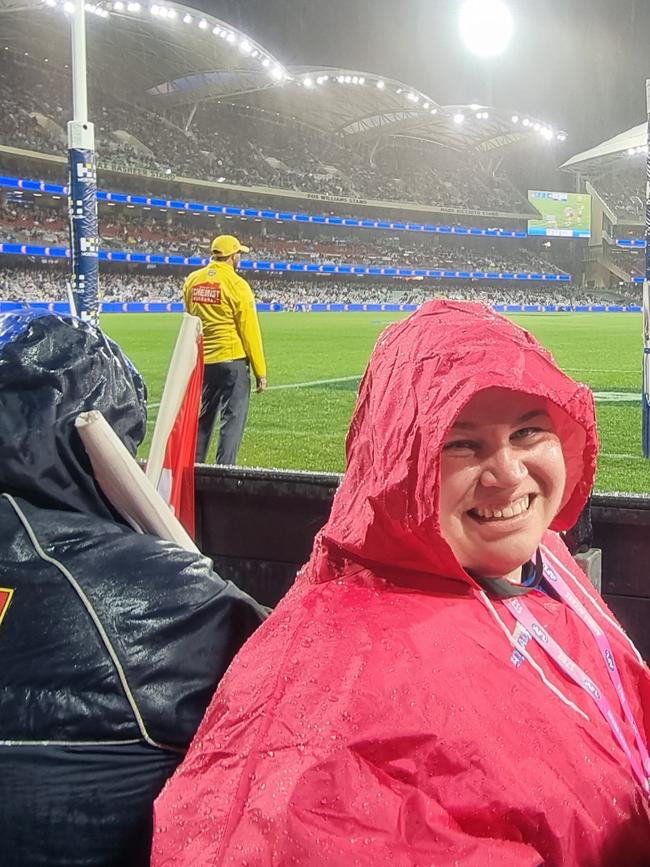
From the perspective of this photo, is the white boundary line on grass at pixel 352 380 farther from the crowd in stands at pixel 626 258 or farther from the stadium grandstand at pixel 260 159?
the crowd in stands at pixel 626 258

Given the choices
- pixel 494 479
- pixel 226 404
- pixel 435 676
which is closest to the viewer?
pixel 435 676

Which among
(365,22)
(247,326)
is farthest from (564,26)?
(247,326)

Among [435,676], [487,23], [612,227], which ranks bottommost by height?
[435,676]

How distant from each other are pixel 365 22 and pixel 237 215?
34.9 ft

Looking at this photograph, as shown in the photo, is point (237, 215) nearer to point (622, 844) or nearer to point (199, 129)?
point (199, 129)

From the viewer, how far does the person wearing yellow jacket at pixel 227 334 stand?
5.16 m

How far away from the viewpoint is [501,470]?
40.2 inches

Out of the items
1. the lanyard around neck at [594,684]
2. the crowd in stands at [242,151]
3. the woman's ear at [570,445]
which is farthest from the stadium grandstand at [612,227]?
the lanyard around neck at [594,684]

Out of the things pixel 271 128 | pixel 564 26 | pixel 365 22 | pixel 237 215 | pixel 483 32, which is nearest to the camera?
pixel 483 32

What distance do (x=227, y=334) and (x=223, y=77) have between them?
89.7ft

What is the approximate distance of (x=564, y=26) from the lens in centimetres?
1753

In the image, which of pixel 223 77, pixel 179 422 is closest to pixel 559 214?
pixel 223 77

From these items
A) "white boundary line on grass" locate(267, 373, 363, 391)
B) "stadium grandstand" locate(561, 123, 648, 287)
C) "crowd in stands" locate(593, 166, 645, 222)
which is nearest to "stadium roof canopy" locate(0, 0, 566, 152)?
"stadium grandstand" locate(561, 123, 648, 287)

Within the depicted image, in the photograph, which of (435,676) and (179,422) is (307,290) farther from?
(435,676)
